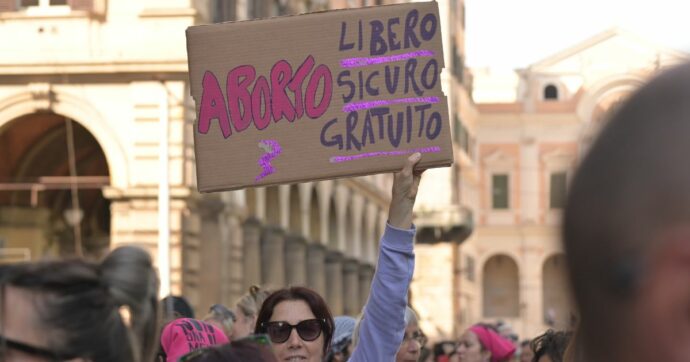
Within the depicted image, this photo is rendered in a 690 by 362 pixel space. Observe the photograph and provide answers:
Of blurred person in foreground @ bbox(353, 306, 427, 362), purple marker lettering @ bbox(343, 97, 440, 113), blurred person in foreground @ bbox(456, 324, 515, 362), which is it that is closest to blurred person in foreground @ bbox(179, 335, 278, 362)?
purple marker lettering @ bbox(343, 97, 440, 113)

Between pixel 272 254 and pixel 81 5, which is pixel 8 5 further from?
pixel 272 254

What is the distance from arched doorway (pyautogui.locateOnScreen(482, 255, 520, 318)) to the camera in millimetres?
68500

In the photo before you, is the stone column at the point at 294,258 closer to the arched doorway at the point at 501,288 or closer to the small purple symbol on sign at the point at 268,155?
the small purple symbol on sign at the point at 268,155

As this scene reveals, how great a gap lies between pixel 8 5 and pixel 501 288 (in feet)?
163

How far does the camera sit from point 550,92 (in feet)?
225

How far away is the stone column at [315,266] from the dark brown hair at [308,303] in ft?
80.5

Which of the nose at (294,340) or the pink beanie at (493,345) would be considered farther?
the pink beanie at (493,345)

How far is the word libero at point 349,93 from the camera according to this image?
14.8 ft

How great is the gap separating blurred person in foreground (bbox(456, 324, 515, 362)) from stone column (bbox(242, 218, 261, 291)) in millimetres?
14008

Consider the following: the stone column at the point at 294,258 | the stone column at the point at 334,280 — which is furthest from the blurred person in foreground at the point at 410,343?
the stone column at the point at 334,280

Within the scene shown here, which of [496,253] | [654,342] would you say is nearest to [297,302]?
[654,342]

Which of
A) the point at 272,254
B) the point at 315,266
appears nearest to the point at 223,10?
the point at 272,254

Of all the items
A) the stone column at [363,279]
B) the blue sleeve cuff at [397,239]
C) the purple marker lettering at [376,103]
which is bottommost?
the stone column at [363,279]

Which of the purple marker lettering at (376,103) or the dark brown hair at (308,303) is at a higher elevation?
the purple marker lettering at (376,103)
